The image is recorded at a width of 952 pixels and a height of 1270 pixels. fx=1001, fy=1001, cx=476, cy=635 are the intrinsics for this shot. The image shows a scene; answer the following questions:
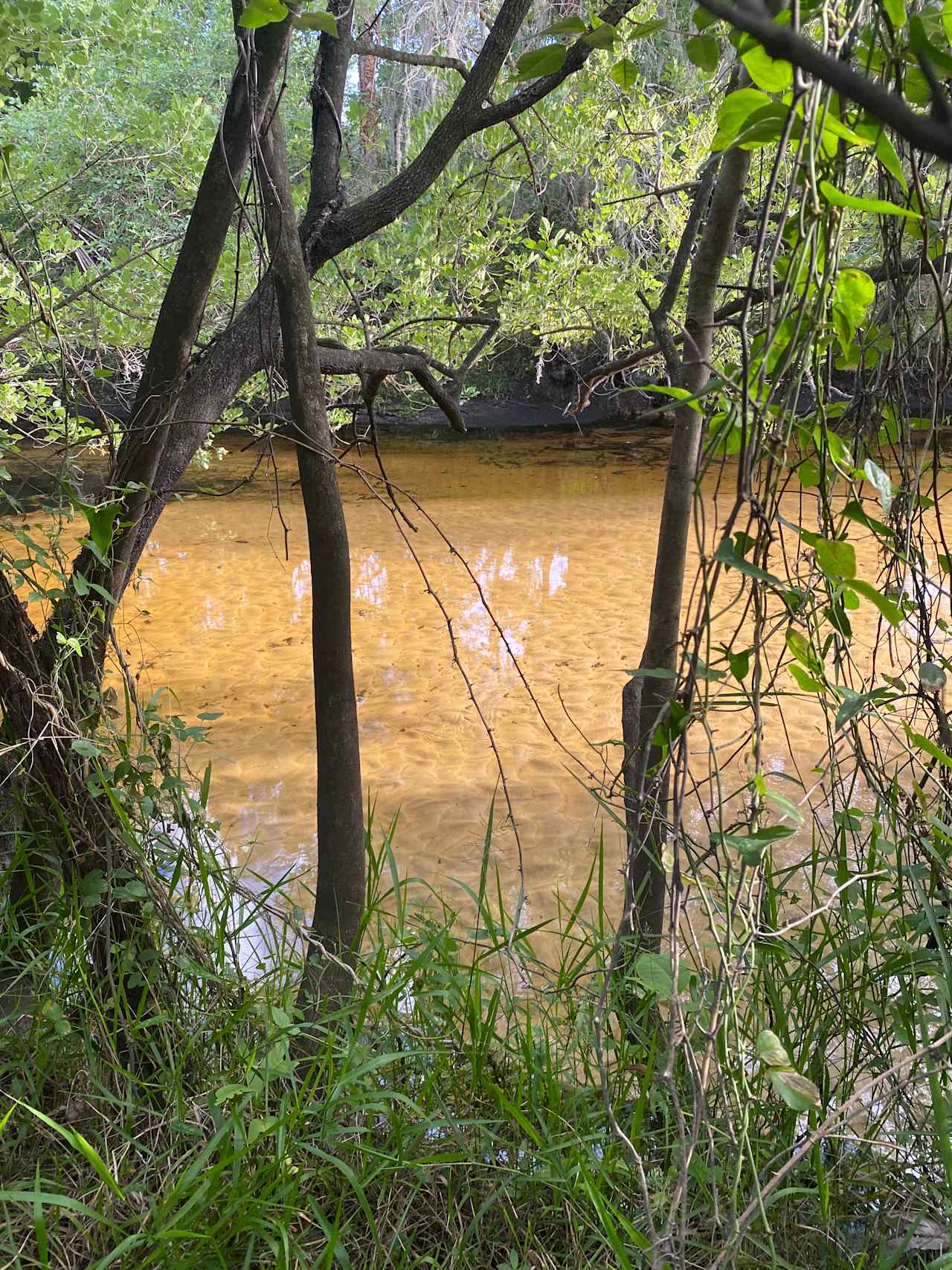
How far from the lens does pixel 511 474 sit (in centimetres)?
1219

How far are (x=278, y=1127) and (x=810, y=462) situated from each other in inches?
43.7

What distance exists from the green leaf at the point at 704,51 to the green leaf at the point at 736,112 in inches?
12.6

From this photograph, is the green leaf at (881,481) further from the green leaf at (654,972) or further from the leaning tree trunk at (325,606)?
the leaning tree trunk at (325,606)

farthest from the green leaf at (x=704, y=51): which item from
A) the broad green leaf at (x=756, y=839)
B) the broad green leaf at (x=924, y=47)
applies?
the broad green leaf at (x=756, y=839)

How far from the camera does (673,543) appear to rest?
6.79 ft

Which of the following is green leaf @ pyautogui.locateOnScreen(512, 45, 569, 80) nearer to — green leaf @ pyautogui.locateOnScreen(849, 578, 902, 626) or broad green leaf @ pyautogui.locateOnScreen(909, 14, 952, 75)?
broad green leaf @ pyautogui.locateOnScreen(909, 14, 952, 75)

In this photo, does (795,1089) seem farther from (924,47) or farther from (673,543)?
(673,543)

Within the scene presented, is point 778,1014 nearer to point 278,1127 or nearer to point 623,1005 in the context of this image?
point 623,1005

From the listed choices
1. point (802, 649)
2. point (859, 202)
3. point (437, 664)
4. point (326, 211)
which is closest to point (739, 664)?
point (802, 649)

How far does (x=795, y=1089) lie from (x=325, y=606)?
149 centimetres

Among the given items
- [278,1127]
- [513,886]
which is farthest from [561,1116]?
[513,886]

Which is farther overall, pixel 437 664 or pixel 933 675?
pixel 437 664

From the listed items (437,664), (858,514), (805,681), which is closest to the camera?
(858,514)

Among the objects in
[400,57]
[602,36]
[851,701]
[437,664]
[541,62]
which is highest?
[400,57]
